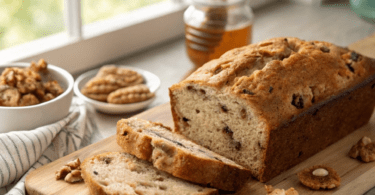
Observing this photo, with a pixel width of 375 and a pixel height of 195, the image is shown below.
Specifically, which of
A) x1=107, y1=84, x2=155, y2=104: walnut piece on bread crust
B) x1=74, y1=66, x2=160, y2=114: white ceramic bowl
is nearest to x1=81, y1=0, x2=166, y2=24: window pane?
x1=74, y1=66, x2=160, y2=114: white ceramic bowl

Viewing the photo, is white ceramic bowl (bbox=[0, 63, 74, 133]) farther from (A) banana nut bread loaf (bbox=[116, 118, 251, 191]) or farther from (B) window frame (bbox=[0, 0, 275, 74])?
(B) window frame (bbox=[0, 0, 275, 74])

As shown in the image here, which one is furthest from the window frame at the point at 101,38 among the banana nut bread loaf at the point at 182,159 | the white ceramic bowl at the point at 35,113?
the banana nut bread loaf at the point at 182,159

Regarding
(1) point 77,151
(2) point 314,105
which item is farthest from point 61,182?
(2) point 314,105

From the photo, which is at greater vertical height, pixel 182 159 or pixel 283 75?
pixel 283 75

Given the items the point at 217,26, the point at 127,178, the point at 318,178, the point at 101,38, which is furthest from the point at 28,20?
the point at 318,178

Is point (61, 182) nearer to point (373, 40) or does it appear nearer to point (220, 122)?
point (220, 122)

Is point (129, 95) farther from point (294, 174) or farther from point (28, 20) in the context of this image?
point (294, 174)
